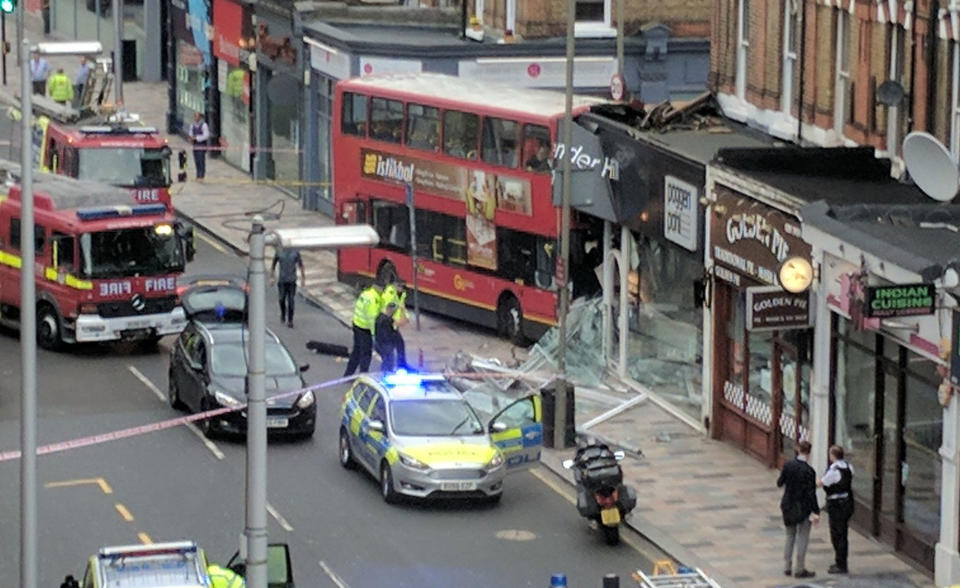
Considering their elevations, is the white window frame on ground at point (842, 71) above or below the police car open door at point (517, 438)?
above

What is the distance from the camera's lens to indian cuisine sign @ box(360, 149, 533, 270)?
43.2m

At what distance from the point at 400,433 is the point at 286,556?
335 inches

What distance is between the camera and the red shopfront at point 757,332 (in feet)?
107

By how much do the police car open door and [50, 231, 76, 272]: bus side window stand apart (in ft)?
36.0

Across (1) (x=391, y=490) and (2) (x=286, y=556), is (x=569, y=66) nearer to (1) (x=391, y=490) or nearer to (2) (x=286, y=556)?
(1) (x=391, y=490)

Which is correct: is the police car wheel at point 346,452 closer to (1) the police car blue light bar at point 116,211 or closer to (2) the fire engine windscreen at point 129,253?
(2) the fire engine windscreen at point 129,253

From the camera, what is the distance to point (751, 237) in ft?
114

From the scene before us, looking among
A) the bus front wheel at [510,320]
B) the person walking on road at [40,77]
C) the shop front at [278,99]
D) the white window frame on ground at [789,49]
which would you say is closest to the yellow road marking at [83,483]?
the bus front wheel at [510,320]

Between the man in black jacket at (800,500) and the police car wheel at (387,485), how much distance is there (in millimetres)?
5942

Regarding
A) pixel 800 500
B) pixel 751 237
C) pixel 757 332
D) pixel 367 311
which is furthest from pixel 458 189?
pixel 800 500

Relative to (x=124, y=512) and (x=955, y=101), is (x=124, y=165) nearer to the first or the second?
(x=124, y=512)

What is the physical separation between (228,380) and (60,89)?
91.1ft

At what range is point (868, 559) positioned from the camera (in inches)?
1207

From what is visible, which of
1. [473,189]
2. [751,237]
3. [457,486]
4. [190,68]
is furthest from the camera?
[190,68]
